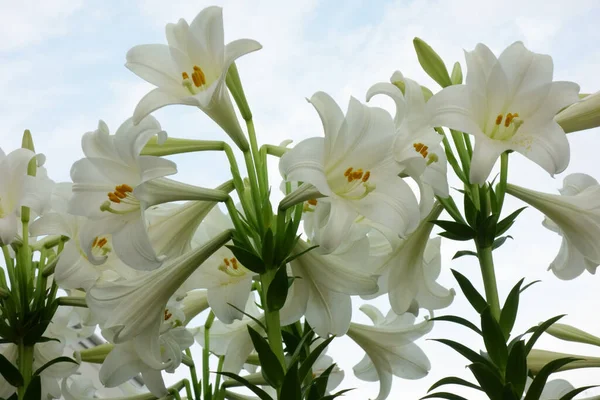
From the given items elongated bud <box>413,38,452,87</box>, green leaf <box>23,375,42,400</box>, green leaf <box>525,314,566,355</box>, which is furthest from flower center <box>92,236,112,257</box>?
green leaf <box>525,314,566,355</box>

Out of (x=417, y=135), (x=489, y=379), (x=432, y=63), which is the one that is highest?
(x=432, y=63)

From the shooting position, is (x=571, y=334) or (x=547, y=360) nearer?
(x=547, y=360)

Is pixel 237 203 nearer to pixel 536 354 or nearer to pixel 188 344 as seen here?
pixel 188 344

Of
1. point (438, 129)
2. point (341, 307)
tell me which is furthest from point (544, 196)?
point (341, 307)

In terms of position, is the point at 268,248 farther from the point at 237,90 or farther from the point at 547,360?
the point at 547,360

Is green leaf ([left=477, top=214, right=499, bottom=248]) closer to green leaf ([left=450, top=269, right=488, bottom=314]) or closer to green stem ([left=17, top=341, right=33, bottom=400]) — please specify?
green leaf ([left=450, top=269, right=488, bottom=314])

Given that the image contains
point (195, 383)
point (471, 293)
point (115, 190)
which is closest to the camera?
point (471, 293)

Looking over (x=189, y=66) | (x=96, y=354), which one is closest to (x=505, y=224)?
(x=189, y=66)
